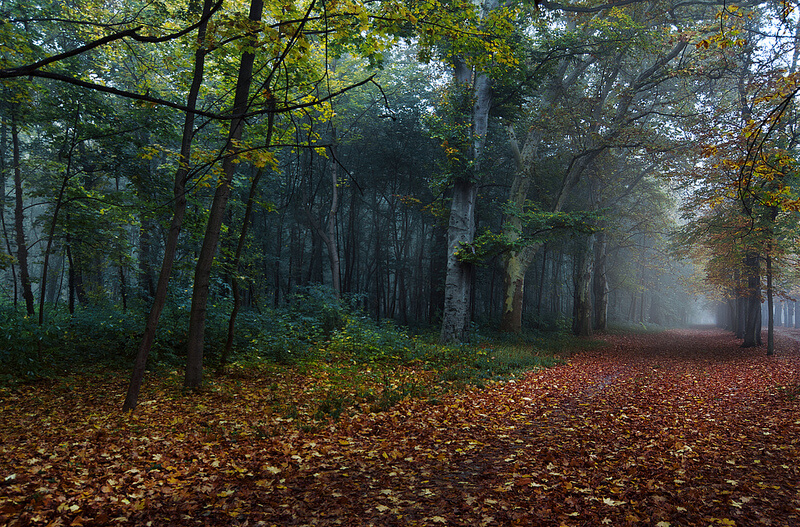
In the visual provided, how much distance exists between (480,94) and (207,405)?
39.3 ft

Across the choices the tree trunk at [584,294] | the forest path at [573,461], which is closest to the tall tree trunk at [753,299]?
the tree trunk at [584,294]

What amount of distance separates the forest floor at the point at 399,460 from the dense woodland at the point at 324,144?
1.36 metres

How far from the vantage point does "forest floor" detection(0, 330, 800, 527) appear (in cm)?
357

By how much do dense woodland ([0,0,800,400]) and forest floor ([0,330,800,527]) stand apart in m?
1.36

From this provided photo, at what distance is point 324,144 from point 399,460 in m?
3.76

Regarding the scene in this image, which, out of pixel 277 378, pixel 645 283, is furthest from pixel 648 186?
pixel 277 378

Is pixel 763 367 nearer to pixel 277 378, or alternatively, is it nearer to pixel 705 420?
pixel 705 420

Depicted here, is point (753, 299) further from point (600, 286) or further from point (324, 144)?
point (324, 144)

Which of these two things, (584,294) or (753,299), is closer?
(753,299)

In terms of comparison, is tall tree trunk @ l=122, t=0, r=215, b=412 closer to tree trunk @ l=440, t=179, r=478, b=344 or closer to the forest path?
the forest path

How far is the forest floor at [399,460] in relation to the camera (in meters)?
3.57

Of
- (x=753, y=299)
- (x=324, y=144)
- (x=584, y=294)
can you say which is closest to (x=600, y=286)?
(x=584, y=294)

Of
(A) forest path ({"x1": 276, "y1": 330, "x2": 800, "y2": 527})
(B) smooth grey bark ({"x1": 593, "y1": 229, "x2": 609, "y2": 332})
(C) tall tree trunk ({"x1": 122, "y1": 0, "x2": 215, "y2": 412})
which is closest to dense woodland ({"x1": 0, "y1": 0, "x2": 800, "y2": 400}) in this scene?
(C) tall tree trunk ({"x1": 122, "y1": 0, "x2": 215, "y2": 412})

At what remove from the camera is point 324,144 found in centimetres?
444
